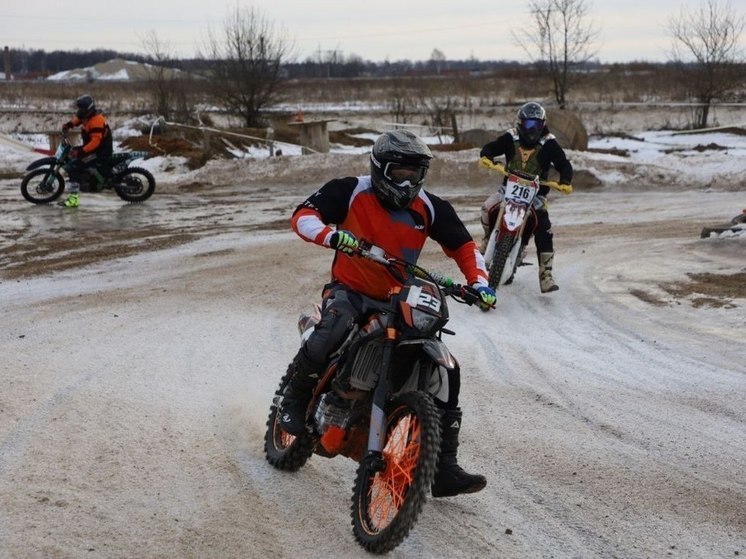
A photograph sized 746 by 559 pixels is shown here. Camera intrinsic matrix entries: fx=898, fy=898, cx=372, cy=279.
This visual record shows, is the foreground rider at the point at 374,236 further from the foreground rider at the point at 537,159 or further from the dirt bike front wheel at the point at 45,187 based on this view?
the dirt bike front wheel at the point at 45,187

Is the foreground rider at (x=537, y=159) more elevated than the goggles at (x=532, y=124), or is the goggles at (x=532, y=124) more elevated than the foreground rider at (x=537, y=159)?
the goggles at (x=532, y=124)

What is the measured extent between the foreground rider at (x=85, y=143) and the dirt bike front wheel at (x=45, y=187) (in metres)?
0.22

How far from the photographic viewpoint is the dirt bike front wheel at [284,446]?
5141mm

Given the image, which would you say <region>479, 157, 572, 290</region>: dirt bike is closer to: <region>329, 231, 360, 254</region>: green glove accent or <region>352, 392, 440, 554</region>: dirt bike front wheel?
<region>329, 231, 360, 254</region>: green glove accent

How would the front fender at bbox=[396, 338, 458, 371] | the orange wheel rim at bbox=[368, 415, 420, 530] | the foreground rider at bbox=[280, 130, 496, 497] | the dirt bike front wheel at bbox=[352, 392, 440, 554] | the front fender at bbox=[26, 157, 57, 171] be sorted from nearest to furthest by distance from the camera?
the dirt bike front wheel at bbox=[352, 392, 440, 554] → the orange wheel rim at bbox=[368, 415, 420, 530] → the front fender at bbox=[396, 338, 458, 371] → the foreground rider at bbox=[280, 130, 496, 497] → the front fender at bbox=[26, 157, 57, 171]

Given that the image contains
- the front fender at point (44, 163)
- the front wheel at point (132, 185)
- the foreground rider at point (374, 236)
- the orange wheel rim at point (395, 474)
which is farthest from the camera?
the front wheel at point (132, 185)

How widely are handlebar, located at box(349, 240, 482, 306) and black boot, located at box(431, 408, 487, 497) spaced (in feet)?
1.93

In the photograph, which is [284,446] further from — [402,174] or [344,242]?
[402,174]

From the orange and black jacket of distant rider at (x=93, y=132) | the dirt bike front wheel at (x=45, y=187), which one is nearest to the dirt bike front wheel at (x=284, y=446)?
the orange and black jacket of distant rider at (x=93, y=132)

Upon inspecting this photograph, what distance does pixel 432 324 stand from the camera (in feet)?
14.1

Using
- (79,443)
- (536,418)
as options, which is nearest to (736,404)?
(536,418)

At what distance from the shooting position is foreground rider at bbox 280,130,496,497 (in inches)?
186

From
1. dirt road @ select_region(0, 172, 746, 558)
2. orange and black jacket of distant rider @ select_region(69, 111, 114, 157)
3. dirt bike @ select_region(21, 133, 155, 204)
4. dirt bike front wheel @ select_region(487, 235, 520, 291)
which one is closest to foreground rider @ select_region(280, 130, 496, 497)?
dirt road @ select_region(0, 172, 746, 558)

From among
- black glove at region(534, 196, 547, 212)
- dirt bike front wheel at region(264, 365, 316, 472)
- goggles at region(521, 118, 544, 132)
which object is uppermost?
goggles at region(521, 118, 544, 132)
